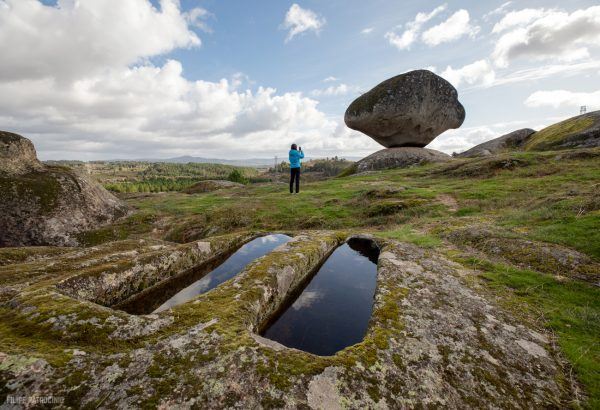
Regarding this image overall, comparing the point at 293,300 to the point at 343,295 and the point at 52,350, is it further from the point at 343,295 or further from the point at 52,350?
the point at 52,350

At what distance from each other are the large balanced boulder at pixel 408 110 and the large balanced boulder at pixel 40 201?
4225 cm

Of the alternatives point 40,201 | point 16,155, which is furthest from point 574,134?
point 16,155

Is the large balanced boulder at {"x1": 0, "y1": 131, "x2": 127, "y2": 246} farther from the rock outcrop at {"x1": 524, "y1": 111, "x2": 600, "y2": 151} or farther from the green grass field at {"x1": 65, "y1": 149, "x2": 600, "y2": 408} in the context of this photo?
the rock outcrop at {"x1": 524, "y1": 111, "x2": 600, "y2": 151}

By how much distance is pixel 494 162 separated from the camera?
2872 cm

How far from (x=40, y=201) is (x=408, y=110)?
48487 mm

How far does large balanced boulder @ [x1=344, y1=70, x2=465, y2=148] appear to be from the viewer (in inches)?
1800

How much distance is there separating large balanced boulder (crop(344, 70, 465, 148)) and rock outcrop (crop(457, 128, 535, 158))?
6.62 meters

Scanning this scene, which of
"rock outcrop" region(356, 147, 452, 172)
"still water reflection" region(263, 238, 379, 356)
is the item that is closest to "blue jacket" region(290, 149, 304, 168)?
"still water reflection" region(263, 238, 379, 356)

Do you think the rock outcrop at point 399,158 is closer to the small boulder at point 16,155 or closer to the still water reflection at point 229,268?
the still water reflection at point 229,268

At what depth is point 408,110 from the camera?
45.8 m

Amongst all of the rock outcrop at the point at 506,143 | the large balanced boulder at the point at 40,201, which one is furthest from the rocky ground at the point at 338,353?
the rock outcrop at the point at 506,143

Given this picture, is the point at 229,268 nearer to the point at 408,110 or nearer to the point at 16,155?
the point at 16,155

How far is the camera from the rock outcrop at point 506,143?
5122cm

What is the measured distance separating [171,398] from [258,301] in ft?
9.21
